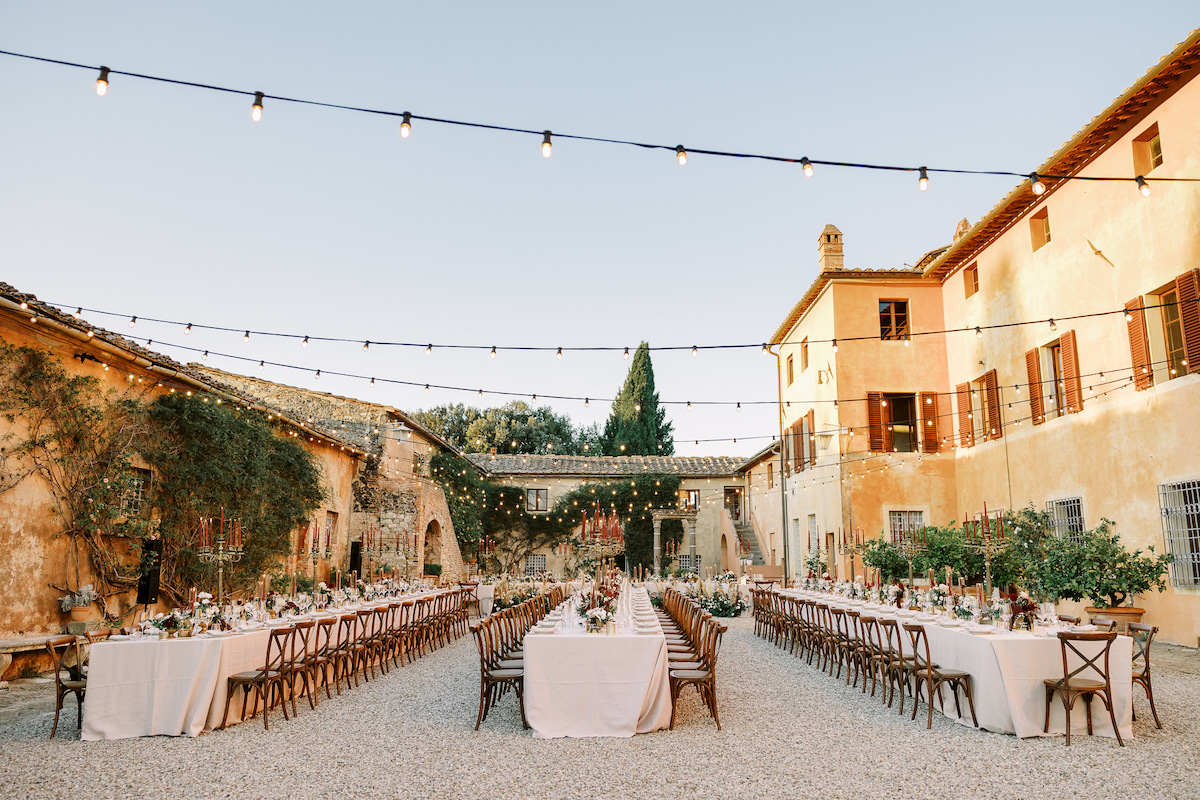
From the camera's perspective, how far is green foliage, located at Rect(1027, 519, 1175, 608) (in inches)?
318

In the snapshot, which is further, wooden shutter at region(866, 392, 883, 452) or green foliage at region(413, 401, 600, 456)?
green foliage at region(413, 401, 600, 456)

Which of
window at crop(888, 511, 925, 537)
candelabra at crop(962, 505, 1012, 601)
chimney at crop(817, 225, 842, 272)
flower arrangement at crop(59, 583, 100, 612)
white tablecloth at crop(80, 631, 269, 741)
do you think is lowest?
white tablecloth at crop(80, 631, 269, 741)

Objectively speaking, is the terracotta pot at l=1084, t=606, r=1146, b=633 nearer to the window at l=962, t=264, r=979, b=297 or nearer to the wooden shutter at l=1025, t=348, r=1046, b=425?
the wooden shutter at l=1025, t=348, r=1046, b=425

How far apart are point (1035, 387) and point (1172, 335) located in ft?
8.88

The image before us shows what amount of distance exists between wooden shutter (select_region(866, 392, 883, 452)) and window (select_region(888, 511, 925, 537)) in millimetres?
1400

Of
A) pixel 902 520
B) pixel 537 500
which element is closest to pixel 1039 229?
pixel 902 520

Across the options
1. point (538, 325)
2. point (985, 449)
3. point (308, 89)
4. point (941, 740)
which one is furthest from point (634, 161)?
point (985, 449)

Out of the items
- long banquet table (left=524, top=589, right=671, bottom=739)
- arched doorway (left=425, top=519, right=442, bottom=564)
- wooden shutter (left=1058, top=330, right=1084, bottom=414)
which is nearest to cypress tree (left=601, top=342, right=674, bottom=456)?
arched doorway (left=425, top=519, right=442, bottom=564)

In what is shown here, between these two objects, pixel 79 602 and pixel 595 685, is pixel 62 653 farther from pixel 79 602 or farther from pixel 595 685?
pixel 595 685

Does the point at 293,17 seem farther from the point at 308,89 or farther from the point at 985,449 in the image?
the point at 985,449

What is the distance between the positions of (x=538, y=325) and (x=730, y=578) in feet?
22.7

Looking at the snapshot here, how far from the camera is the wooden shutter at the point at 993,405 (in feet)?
43.4

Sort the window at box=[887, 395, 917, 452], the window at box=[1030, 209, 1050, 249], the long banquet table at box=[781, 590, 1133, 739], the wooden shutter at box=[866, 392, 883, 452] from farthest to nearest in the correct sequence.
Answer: the window at box=[887, 395, 917, 452] < the wooden shutter at box=[866, 392, 883, 452] < the window at box=[1030, 209, 1050, 249] < the long banquet table at box=[781, 590, 1133, 739]

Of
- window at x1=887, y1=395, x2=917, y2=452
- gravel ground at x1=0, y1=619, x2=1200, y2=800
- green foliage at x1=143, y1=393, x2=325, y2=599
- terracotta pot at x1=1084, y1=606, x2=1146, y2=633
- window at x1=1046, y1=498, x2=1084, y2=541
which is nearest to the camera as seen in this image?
gravel ground at x1=0, y1=619, x2=1200, y2=800
